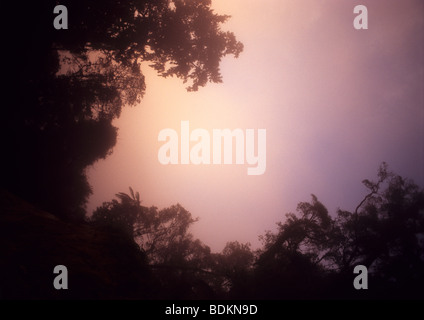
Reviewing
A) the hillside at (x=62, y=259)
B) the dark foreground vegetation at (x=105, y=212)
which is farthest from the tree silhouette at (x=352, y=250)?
the hillside at (x=62, y=259)

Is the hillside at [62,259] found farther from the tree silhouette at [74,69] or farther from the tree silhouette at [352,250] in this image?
the tree silhouette at [352,250]

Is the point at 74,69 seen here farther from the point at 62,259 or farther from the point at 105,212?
the point at 62,259

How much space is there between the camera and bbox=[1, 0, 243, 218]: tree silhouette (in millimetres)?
12056

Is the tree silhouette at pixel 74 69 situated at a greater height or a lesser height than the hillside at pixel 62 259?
greater

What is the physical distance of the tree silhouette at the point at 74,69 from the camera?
12056 mm

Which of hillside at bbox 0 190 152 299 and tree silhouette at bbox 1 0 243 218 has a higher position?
tree silhouette at bbox 1 0 243 218

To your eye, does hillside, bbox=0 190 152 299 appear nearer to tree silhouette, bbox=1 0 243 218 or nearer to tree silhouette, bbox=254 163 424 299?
tree silhouette, bbox=1 0 243 218

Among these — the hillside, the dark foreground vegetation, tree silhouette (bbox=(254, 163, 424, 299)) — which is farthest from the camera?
tree silhouette (bbox=(254, 163, 424, 299))

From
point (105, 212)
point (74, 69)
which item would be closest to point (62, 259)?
point (105, 212)

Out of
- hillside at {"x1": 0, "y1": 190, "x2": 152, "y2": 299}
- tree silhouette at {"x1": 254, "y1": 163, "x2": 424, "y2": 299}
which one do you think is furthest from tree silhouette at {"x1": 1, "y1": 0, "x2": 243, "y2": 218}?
tree silhouette at {"x1": 254, "y1": 163, "x2": 424, "y2": 299}

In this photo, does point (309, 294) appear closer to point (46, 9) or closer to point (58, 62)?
point (46, 9)

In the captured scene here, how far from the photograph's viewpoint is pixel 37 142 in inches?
579
